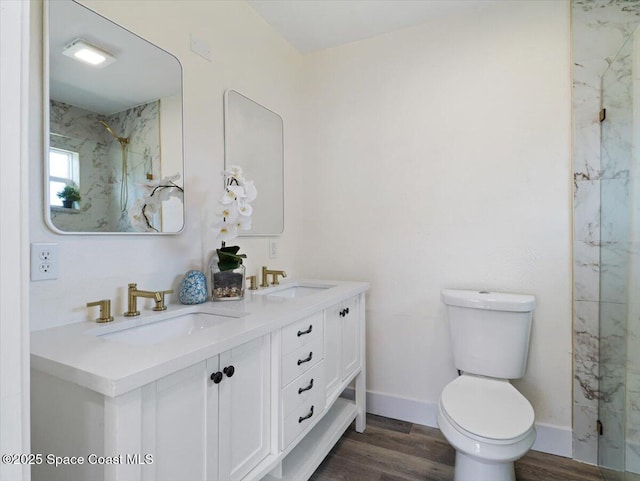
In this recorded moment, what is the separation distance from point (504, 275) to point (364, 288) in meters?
0.78

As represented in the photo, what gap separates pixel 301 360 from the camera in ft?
4.28

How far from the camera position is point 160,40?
4.42ft

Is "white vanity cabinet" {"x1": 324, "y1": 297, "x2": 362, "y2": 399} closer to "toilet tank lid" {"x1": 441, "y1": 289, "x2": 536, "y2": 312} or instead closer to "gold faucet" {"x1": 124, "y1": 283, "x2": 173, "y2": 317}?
"toilet tank lid" {"x1": 441, "y1": 289, "x2": 536, "y2": 312}

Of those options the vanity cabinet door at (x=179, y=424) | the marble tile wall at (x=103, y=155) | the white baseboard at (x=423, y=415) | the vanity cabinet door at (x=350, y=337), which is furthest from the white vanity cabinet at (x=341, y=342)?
the marble tile wall at (x=103, y=155)

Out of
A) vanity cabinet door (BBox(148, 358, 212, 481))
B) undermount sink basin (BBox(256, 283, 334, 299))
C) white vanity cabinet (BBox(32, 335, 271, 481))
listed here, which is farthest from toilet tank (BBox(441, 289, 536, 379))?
vanity cabinet door (BBox(148, 358, 212, 481))

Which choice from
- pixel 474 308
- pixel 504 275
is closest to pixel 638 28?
pixel 504 275

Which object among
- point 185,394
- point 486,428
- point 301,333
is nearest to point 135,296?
point 185,394

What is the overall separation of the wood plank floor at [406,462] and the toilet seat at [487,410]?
44 cm

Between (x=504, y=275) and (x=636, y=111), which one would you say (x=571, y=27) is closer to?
(x=636, y=111)

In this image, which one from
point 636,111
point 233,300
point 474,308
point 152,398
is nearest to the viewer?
→ point 152,398

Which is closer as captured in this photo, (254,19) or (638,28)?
(638,28)

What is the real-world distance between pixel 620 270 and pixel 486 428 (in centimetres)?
97

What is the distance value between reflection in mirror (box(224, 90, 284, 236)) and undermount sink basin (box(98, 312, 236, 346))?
64 cm

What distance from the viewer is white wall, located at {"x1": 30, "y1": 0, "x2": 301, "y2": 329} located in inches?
40.3
